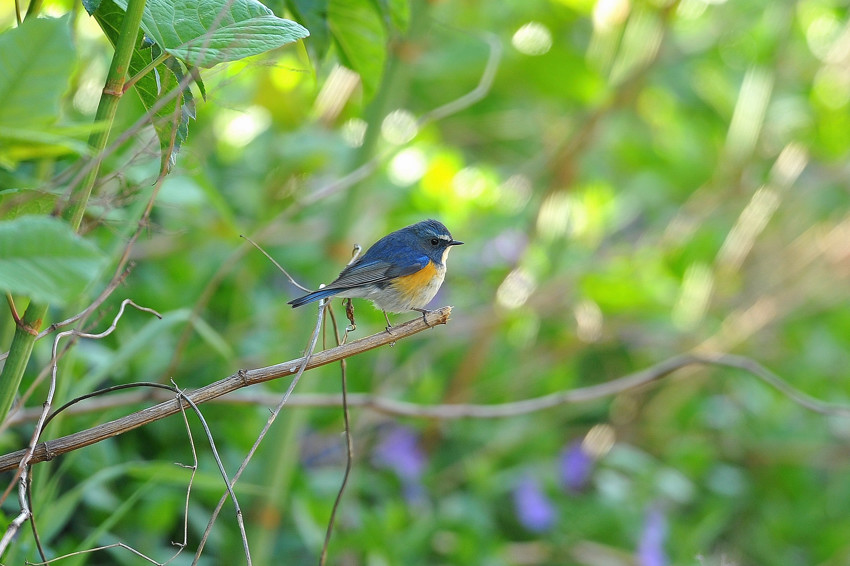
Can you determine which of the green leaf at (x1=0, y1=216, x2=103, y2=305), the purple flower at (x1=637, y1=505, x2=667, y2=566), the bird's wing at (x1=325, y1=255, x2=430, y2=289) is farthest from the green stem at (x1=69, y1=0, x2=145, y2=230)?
the purple flower at (x1=637, y1=505, x2=667, y2=566)

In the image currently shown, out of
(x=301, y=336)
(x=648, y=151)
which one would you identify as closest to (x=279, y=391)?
(x=301, y=336)

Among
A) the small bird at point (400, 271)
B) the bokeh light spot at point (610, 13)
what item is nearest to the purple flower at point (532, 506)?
the small bird at point (400, 271)

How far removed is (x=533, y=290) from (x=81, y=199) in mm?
2655

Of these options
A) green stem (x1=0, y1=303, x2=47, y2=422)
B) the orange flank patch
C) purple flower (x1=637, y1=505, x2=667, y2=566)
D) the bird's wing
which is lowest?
Answer: purple flower (x1=637, y1=505, x2=667, y2=566)

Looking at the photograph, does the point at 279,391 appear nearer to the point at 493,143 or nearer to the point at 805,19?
the point at 493,143

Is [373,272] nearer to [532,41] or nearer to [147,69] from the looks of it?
[147,69]

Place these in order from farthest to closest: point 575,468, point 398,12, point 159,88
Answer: point 575,468 → point 398,12 → point 159,88

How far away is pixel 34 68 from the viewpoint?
0.94m

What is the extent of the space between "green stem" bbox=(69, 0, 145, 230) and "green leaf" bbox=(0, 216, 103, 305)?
27 cm

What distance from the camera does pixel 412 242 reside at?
251 cm

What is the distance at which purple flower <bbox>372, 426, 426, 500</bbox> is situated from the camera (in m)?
3.28

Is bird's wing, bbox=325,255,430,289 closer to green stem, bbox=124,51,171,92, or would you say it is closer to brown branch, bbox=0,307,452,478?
brown branch, bbox=0,307,452,478

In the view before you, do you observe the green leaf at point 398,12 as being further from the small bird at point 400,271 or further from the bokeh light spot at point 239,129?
the bokeh light spot at point 239,129

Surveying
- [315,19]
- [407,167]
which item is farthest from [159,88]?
[407,167]
